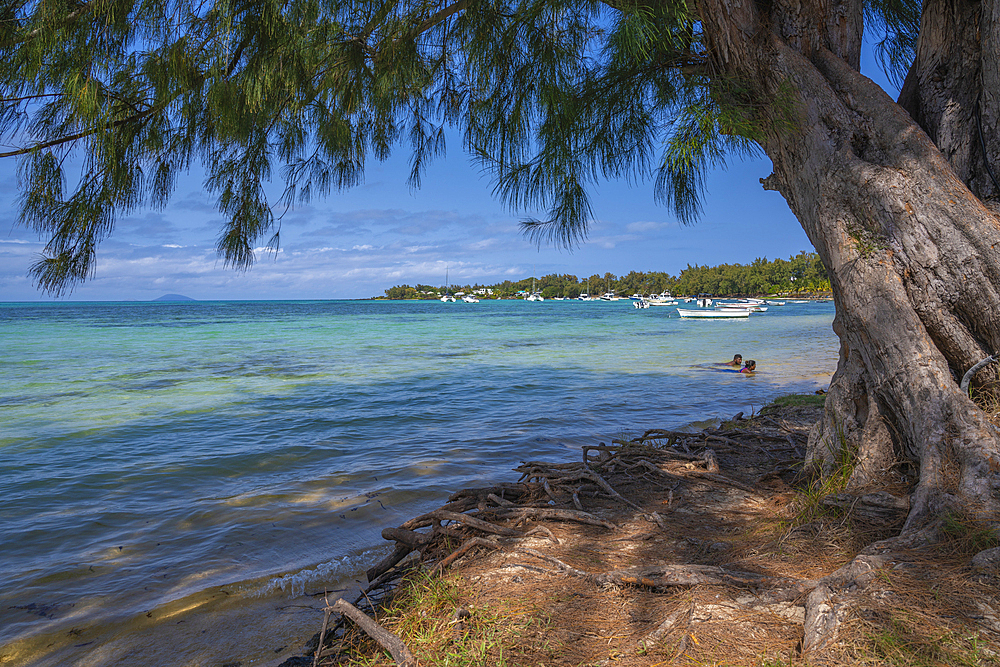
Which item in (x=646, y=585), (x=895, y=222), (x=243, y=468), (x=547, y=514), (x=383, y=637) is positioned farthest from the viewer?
(x=243, y=468)

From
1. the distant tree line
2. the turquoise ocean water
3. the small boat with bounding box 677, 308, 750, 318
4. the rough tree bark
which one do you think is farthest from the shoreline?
the distant tree line

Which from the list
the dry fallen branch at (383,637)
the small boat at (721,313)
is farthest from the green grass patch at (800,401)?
the small boat at (721,313)

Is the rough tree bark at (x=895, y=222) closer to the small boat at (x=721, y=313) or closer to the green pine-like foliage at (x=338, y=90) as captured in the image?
the green pine-like foliage at (x=338, y=90)

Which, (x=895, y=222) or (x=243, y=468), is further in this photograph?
(x=243, y=468)

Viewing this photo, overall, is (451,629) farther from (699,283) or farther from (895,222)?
(699,283)

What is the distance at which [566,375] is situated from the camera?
1337cm

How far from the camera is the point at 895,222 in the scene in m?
2.52

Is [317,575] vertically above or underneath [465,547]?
underneath

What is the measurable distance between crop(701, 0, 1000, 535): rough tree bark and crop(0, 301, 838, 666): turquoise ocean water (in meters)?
3.08

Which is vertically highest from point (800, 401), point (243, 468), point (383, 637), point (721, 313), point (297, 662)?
point (721, 313)

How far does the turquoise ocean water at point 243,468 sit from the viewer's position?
10.3 feet

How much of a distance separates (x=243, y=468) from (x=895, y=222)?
6.27 meters

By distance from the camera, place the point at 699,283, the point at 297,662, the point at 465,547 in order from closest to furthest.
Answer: the point at 297,662, the point at 465,547, the point at 699,283

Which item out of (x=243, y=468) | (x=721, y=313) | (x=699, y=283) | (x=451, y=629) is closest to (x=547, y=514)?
(x=451, y=629)
